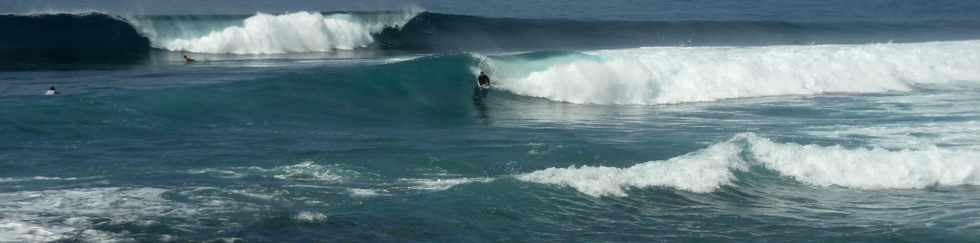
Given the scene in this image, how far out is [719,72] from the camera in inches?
989

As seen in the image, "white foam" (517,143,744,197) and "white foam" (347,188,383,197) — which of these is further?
"white foam" (517,143,744,197)

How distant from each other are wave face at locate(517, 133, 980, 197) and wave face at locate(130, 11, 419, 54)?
20.4 metres

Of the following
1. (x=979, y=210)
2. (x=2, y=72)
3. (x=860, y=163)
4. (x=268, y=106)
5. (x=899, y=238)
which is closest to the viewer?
(x=899, y=238)

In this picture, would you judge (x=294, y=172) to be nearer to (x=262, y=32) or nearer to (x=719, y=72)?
(x=719, y=72)

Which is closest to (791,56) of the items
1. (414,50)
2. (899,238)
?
(414,50)

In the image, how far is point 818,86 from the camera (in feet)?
83.4

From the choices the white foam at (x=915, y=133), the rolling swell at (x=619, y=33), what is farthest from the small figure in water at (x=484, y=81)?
the rolling swell at (x=619, y=33)

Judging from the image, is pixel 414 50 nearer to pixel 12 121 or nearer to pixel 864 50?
pixel 864 50

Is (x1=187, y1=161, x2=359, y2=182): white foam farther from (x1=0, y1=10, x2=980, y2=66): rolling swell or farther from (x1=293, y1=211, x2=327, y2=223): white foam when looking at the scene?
(x1=0, y1=10, x2=980, y2=66): rolling swell

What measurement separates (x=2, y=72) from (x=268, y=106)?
370 inches

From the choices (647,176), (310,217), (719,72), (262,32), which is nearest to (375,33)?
(262,32)

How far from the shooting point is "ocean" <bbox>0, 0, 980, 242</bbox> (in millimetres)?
10742

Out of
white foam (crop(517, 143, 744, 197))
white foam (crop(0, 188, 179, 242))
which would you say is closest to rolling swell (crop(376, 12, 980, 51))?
white foam (crop(517, 143, 744, 197))

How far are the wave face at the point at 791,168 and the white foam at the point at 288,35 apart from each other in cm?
2030
